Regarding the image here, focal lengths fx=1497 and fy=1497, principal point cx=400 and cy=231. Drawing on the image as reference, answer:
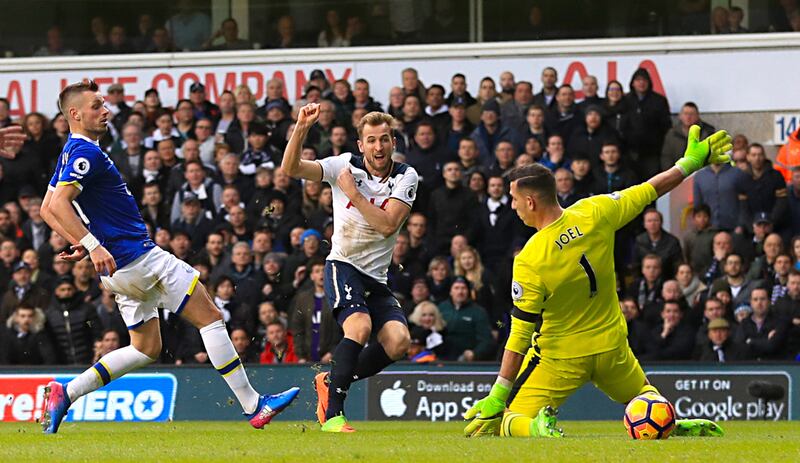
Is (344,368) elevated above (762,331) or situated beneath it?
elevated above

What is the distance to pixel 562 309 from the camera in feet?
32.0

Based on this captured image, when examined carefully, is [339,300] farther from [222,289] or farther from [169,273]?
[222,289]

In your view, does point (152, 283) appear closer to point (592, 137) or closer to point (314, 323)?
point (314, 323)

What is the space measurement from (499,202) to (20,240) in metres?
6.29

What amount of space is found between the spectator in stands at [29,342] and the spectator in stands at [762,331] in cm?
778

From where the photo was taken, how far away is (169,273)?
10555mm

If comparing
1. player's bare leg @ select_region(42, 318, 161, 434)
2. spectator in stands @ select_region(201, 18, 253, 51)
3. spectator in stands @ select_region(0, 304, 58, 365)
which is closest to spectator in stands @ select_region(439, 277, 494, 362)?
spectator in stands @ select_region(0, 304, 58, 365)

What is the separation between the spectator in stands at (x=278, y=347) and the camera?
53.9ft

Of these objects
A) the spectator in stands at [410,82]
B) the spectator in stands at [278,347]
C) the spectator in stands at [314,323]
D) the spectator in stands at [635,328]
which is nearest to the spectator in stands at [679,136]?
the spectator in stands at [635,328]

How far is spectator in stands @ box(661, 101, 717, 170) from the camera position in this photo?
18750 mm

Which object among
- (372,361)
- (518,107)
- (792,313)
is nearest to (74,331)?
(518,107)

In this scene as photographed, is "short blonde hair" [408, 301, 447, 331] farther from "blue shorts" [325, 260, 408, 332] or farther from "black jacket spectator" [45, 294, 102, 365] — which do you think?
"blue shorts" [325, 260, 408, 332]

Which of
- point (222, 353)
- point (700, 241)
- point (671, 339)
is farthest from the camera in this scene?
point (700, 241)

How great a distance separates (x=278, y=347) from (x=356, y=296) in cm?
564
